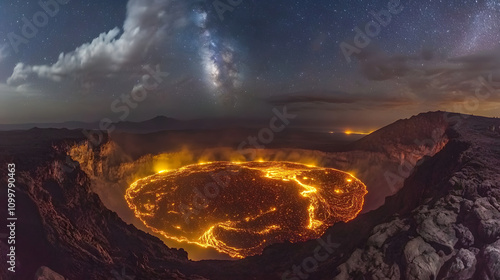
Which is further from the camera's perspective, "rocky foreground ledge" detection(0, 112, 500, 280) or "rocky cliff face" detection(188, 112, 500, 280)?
"rocky foreground ledge" detection(0, 112, 500, 280)

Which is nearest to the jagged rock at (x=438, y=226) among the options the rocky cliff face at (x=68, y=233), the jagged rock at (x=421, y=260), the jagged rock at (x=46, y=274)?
the jagged rock at (x=421, y=260)

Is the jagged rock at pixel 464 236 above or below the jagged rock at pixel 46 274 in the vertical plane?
above

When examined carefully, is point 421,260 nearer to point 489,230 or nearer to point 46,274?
point 489,230

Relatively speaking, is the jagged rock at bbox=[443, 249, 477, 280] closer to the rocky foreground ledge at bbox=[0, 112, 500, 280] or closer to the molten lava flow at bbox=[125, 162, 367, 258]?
the rocky foreground ledge at bbox=[0, 112, 500, 280]

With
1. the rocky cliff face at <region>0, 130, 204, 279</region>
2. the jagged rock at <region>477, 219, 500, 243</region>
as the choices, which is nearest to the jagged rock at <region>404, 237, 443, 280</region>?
the jagged rock at <region>477, 219, 500, 243</region>

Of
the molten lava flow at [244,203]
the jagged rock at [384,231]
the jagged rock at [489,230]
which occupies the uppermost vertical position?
the jagged rock at [489,230]

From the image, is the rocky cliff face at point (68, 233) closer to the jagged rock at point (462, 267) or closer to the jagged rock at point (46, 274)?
the jagged rock at point (46, 274)

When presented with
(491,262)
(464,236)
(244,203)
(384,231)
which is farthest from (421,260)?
(244,203)

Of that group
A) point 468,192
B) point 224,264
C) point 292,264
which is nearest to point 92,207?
point 224,264
